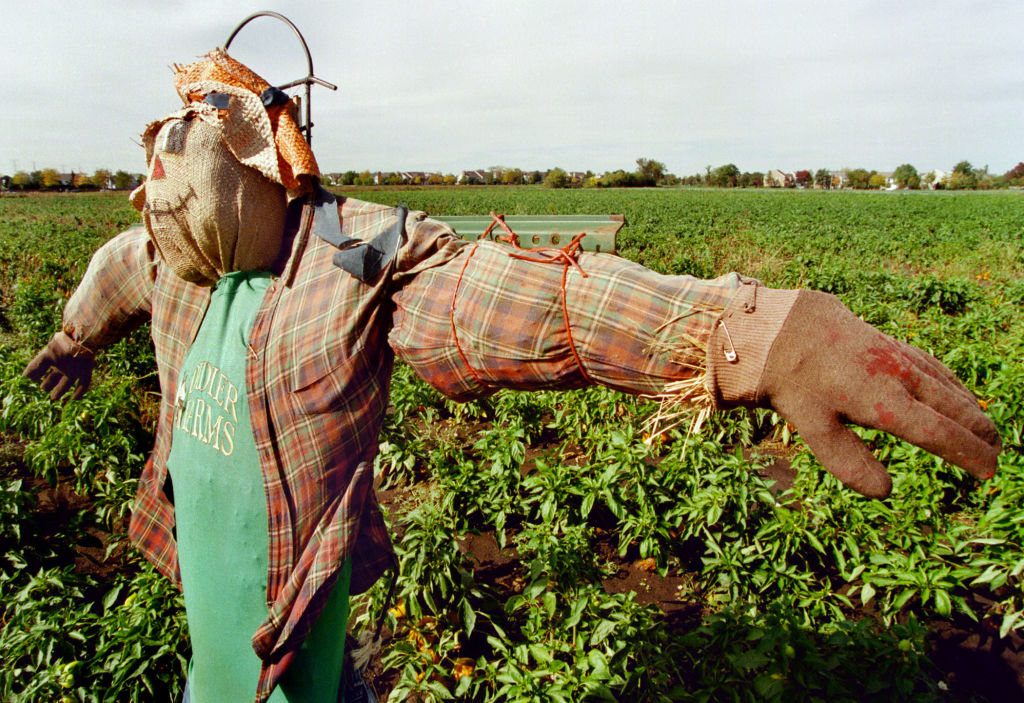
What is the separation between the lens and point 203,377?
116 cm

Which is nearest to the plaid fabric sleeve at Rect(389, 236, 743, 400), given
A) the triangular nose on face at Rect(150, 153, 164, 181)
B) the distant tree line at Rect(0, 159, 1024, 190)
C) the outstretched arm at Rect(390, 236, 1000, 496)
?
the outstretched arm at Rect(390, 236, 1000, 496)

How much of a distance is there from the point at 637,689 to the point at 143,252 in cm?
196

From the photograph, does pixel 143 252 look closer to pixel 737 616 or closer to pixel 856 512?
pixel 737 616

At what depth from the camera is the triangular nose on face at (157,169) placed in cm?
109

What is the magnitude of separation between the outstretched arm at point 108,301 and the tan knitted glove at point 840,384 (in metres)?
1.20

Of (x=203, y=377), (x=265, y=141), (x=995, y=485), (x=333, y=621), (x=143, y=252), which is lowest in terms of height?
(x=995, y=485)

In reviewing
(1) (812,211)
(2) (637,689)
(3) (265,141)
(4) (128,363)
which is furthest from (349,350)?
(1) (812,211)

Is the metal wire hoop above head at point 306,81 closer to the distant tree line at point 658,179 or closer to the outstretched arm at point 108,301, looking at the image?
the outstretched arm at point 108,301

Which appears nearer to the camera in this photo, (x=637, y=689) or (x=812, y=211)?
(x=637, y=689)

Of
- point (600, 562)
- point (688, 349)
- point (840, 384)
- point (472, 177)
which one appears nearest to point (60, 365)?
point (688, 349)

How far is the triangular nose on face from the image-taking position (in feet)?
3.57

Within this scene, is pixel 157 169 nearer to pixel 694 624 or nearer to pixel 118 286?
pixel 118 286

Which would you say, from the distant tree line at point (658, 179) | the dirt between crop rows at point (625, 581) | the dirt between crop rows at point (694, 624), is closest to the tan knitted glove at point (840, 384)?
the dirt between crop rows at point (694, 624)

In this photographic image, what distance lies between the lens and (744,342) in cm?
75
